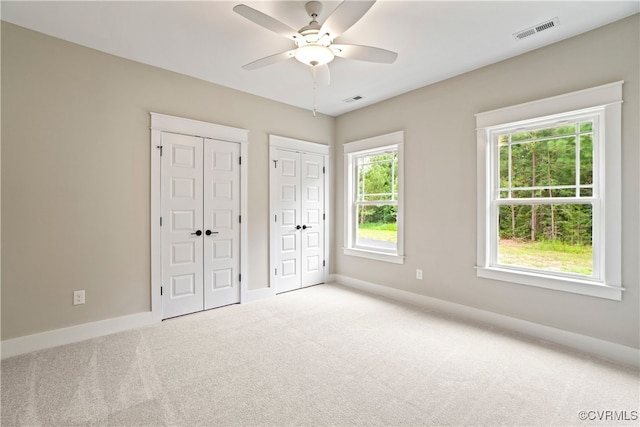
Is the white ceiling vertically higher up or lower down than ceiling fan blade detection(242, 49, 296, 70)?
higher up

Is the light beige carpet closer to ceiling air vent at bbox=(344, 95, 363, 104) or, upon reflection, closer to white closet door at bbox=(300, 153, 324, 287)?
white closet door at bbox=(300, 153, 324, 287)

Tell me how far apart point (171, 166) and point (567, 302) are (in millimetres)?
4235

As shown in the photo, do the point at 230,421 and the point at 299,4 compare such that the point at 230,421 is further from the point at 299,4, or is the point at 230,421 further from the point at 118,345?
the point at 299,4

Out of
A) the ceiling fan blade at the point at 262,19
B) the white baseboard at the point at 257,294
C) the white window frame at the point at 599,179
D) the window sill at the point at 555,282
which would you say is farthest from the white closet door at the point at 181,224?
the white window frame at the point at 599,179

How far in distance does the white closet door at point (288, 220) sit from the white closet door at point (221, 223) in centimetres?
65

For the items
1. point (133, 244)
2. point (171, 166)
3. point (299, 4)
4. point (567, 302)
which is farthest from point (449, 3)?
point (133, 244)

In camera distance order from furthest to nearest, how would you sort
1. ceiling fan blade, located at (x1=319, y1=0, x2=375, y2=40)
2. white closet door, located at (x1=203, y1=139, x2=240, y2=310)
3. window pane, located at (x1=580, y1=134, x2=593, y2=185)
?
white closet door, located at (x1=203, y1=139, x2=240, y2=310)
window pane, located at (x1=580, y1=134, x2=593, y2=185)
ceiling fan blade, located at (x1=319, y1=0, x2=375, y2=40)

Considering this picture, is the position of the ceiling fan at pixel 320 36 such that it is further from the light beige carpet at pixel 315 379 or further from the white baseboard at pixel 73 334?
the white baseboard at pixel 73 334

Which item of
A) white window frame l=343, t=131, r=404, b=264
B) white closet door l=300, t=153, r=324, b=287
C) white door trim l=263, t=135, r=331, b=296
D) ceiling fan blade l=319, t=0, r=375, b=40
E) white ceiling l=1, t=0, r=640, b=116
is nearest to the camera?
ceiling fan blade l=319, t=0, r=375, b=40

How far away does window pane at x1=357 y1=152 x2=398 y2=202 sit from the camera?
14.6 feet

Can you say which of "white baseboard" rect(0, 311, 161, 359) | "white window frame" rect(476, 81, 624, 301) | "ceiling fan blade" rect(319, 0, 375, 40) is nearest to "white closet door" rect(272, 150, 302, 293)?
"white baseboard" rect(0, 311, 161, 359)

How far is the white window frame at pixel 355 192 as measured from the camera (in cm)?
421

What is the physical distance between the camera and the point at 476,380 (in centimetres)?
227

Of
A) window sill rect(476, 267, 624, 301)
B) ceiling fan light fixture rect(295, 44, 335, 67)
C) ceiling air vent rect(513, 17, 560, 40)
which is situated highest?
ceiling air vent rect(513, 17, 560, 40)
